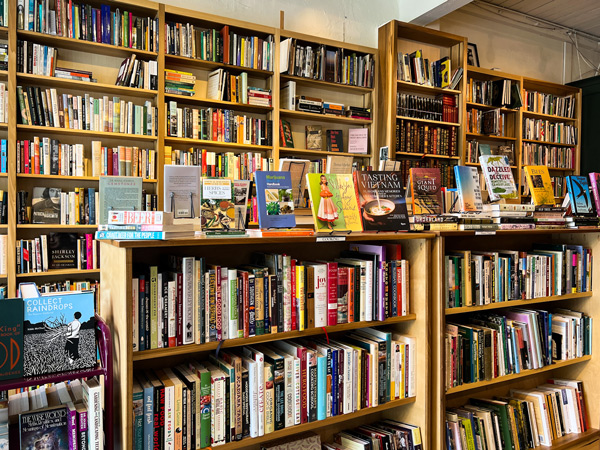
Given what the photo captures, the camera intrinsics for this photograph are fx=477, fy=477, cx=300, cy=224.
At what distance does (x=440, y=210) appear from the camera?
2197 millimetres

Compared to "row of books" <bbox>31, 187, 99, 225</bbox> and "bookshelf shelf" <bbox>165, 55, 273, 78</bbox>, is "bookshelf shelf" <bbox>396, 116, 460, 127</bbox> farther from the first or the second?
"row of books" <bbox>31, 187, 99, 225</bbox>

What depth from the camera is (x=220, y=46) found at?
12.1 feet

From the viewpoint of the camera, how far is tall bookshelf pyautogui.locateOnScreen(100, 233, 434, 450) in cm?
143

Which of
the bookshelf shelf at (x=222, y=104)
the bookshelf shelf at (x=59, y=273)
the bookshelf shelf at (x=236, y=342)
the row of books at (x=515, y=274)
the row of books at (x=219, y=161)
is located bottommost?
the bookshelf shelf at (x=236, y=342)

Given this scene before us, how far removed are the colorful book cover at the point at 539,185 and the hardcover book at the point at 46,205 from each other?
2909mm

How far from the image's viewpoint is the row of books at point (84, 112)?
10.2 feet

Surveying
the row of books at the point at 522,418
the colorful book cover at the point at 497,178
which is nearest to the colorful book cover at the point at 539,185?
the colorful book cover at the point at 497,178

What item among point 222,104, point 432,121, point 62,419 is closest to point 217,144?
point 222,104

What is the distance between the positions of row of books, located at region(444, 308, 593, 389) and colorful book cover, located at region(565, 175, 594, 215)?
22.9 inches

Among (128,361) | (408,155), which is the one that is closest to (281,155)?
(408,155)

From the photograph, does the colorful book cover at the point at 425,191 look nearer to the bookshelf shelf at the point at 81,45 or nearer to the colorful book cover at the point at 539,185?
the colorful book cover at the point at 539,185

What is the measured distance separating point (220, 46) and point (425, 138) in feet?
6.75

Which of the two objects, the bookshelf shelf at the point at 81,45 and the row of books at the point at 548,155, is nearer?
the bookshelf shelf at the point at 81,45

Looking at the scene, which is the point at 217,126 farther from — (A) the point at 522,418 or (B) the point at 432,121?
(A) the point at 522,418
